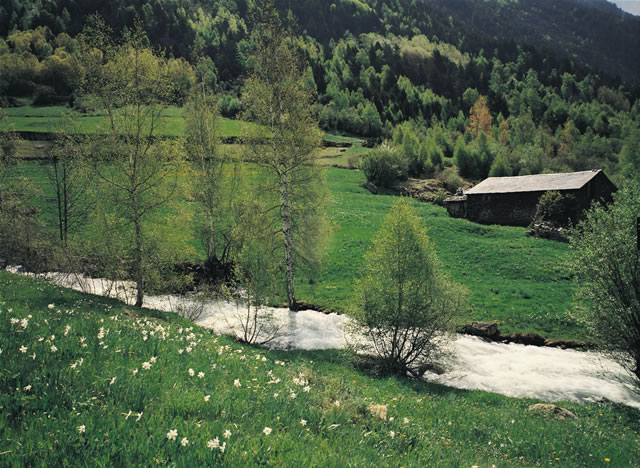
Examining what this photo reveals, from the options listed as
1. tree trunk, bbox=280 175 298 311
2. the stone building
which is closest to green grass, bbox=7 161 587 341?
tree trunk, bbox=280 175 298 311

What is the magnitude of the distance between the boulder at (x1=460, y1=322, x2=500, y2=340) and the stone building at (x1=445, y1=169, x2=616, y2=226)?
3842 centimetres

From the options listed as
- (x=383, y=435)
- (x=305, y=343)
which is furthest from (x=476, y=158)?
(x=383, y=435)

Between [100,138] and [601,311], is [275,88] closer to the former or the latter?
[100,138]

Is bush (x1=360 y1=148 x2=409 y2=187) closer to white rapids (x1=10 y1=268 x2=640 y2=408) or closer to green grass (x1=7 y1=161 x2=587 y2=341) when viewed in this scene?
green grass (x1=7 y1=161 x2=587 y2=341)

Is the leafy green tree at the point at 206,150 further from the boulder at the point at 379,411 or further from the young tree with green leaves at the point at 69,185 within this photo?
the boulder at the point at 379,411

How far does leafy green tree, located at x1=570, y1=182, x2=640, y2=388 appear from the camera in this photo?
18625mm

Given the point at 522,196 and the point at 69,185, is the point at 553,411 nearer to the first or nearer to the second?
the point at 69,185

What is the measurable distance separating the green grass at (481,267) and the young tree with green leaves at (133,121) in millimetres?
3725

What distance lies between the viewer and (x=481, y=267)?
38375mm

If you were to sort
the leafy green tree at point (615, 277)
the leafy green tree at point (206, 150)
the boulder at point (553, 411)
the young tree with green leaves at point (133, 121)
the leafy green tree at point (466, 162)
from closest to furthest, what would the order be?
1. the boulder at point (553, 411)
2. the leafy green tree at point (615, 277)
3. the young tree with green leaves at point (133, 121)
4. the leafy green tree at point (206, 150)
5. the leafy green tree at point (466, 162)

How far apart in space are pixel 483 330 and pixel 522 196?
1605 inches

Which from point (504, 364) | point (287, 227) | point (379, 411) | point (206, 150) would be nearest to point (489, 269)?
point (504, 364)

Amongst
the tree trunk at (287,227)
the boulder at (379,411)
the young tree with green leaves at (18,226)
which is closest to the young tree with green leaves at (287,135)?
the tree trunk at (287,227)

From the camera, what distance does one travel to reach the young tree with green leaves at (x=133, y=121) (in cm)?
2131
